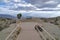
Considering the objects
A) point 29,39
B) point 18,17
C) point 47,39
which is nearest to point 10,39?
point 29,39

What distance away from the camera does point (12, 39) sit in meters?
18.7

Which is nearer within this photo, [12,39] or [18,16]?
[12,39]

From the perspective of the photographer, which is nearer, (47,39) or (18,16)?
(47,39)

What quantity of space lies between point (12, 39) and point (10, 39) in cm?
24

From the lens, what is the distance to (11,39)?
61.5 ft

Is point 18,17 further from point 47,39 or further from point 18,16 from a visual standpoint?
point 47,39

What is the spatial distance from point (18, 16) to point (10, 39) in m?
37.2

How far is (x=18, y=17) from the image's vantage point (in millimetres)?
55875

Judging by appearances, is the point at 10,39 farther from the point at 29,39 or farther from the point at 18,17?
the point at 18,17

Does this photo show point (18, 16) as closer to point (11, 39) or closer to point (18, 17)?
point (18, 17)

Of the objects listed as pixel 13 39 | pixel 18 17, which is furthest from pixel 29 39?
pixel 18 17

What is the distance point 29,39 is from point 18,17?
122 ft

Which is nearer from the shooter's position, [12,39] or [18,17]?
[12,39]

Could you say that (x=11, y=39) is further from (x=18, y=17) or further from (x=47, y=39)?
(x=18, y=17)
